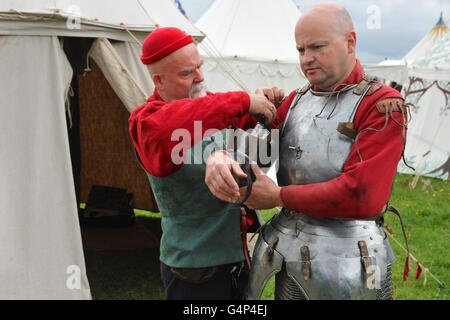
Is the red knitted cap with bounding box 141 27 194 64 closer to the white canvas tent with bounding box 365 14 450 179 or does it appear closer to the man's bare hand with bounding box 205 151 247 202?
the man's bare hand with bounding box 205 151 247 202

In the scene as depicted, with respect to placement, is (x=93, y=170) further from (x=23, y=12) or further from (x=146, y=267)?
(x=23, y=12)

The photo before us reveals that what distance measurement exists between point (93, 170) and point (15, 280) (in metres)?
2.86

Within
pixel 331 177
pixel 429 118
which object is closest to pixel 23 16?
pixel 331 177

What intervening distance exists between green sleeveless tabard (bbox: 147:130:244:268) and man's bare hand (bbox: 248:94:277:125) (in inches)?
8.3

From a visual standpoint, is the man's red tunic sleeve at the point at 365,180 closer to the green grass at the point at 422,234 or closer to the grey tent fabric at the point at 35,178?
the grey tent fabric at the point at 35,178

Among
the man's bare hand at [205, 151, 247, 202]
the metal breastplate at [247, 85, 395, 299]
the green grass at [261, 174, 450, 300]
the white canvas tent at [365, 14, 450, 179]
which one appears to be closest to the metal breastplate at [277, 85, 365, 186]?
the metal breastplate at [247, 85, 395, 299]

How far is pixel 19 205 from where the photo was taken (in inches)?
116

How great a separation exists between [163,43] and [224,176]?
0.62 meters

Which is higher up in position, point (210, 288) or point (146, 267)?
point (210, 288)

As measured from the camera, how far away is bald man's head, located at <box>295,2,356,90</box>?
1.46 meters

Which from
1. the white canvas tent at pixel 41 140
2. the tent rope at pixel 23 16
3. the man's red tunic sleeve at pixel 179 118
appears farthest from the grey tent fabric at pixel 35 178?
the man's red tunic sleeve at pixel 179 118

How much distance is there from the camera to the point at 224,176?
1.27 m

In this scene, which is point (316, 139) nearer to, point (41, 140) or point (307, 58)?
point (307, 58)
